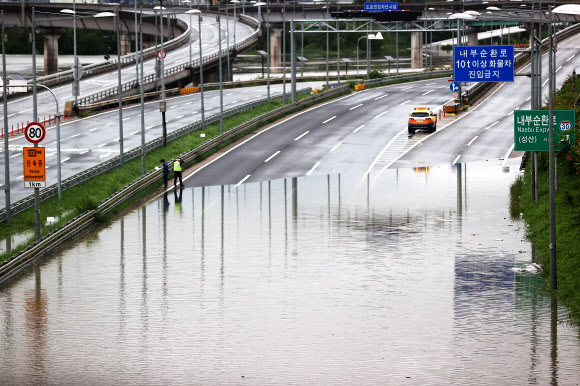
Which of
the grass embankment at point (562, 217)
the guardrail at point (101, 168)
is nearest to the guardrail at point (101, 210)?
the guardrail at point (101, 168)

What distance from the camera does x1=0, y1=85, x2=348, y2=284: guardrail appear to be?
36797 mm

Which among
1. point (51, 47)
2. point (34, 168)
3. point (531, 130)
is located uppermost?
point (51, 47)

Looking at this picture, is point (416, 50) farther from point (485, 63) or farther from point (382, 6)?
point (485, 63)

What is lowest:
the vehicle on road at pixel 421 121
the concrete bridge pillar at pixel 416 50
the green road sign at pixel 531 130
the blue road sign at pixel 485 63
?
the vehicle on road at pixel 421 121

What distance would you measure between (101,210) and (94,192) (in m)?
6.09

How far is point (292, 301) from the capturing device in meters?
31.0

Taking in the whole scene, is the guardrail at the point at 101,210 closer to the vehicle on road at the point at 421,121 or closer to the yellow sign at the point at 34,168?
the yellow sign at the point at 34,168

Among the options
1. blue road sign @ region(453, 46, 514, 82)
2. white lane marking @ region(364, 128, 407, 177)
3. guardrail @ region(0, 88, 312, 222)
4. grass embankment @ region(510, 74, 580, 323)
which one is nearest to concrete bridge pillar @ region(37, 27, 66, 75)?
guardrail @ region(0, 88, 312, 222)

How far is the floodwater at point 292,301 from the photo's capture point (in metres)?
24.1

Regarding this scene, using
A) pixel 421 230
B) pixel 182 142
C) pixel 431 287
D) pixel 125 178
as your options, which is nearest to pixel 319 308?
pixel 431 287

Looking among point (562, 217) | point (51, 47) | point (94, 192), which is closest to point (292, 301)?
point (562, 217)

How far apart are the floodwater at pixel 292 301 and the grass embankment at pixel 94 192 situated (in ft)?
6.24

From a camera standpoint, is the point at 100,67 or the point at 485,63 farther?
the point at 100,67

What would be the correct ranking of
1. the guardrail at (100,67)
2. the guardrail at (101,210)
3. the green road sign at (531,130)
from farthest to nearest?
1. the guardrail at (100,67)
2. the green road sign at (531,130)
3. the guardrail at (101,210)
